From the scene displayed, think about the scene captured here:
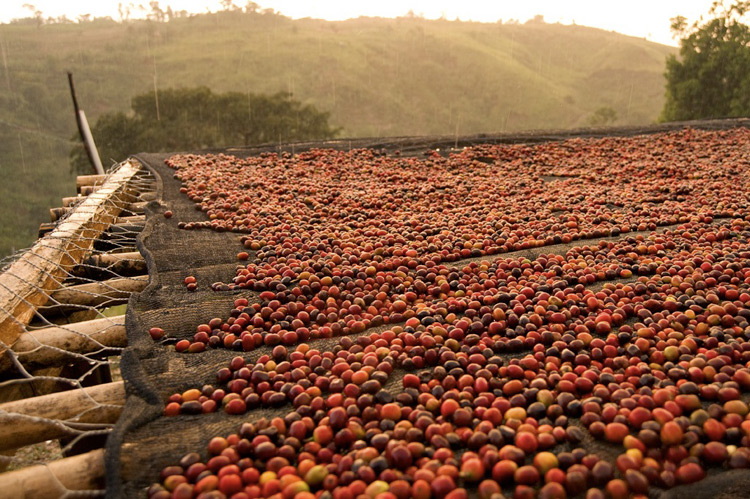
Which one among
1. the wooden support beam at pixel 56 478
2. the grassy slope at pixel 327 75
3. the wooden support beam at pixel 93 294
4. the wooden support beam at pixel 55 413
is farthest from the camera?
the grassy slope at pixel 327 75

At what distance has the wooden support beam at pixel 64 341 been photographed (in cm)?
262

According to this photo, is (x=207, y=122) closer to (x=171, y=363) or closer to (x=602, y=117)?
(x=171, y=363)

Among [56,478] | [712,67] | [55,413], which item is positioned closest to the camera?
[56,478]

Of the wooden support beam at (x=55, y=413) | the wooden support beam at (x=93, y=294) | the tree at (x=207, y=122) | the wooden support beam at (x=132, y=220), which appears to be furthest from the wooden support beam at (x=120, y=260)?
the tree at (x=207, y=122)

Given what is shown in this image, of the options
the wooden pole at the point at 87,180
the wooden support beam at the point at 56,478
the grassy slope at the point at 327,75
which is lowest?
the wooden support beam at the point at 56,478

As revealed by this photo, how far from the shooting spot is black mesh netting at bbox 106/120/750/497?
1694mm

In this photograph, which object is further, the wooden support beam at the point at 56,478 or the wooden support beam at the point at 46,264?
the wooden support beam at the point at 46,264

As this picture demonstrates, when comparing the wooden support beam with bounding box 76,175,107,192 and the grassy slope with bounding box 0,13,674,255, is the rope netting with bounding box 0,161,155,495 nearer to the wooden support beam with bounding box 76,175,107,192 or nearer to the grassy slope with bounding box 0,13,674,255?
the wooden support beam with bounding box 76,175,107,192

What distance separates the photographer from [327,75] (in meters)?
49.9

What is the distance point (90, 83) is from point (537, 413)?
174 ft

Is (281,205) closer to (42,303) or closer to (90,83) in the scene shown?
(42,303)

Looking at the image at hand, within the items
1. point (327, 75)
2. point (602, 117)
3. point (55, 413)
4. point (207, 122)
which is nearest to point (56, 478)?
point (55, 413)

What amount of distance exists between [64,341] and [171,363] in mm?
837

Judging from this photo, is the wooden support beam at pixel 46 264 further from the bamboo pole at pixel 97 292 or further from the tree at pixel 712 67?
the tree at pixel 712 67
